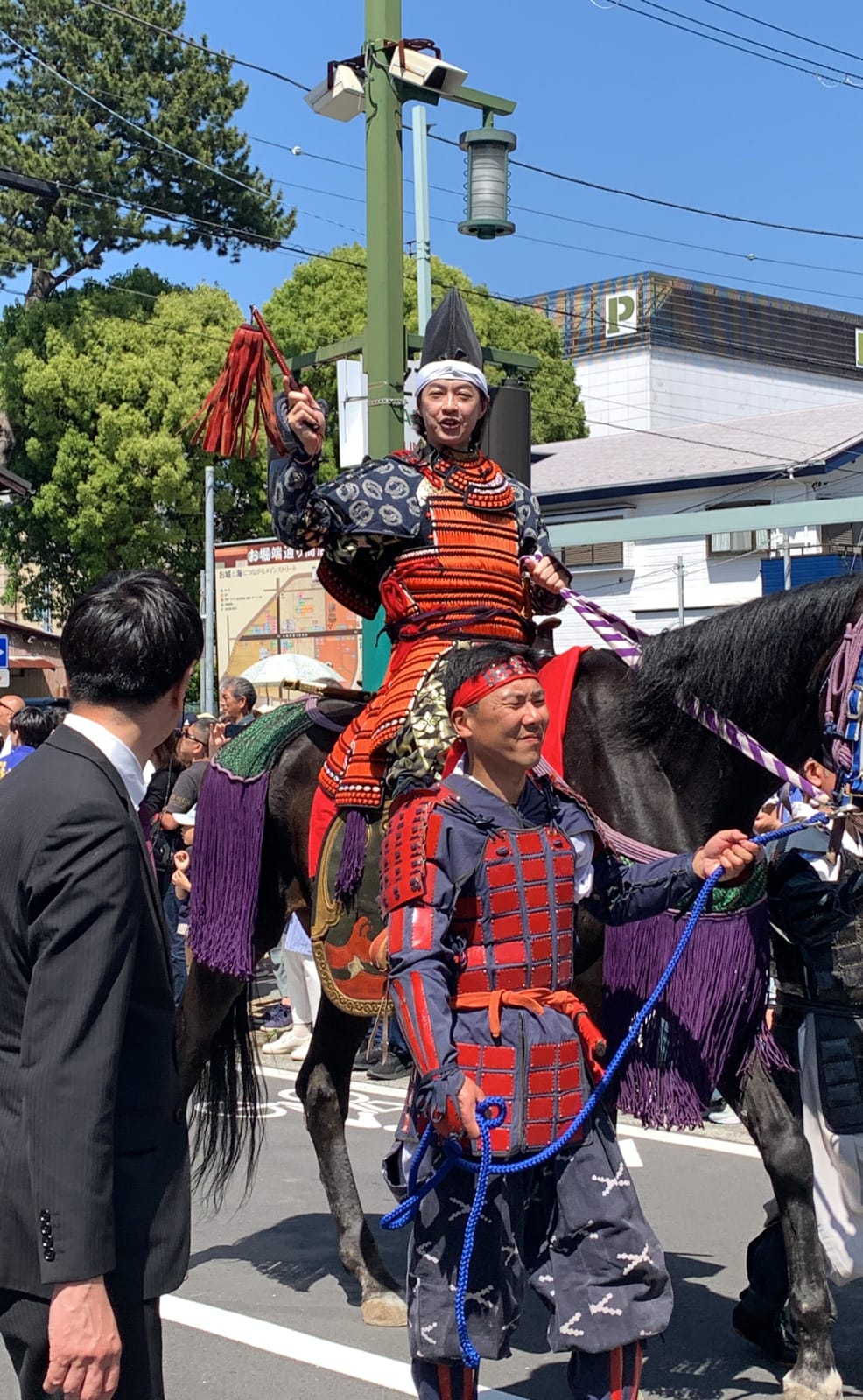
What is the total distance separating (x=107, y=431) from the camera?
28.4m

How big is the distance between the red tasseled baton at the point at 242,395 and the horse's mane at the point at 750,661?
1324 millimetres

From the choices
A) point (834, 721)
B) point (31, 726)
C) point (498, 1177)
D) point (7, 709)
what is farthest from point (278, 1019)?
point (498, 1177)

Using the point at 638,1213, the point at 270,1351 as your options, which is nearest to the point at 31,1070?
the point at 638,1213

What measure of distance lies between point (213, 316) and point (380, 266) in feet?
73.7

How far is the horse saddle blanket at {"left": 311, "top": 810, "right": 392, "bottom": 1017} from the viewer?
15.0 ft

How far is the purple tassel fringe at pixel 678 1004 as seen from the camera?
→ 3699 mm

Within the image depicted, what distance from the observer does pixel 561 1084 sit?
304cm

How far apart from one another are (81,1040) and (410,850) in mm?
1056

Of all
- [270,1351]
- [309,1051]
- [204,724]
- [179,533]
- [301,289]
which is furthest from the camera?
[301,289]

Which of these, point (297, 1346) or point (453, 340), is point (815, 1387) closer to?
point (297, 1346)

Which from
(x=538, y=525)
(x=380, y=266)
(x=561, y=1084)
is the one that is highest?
(x=380, y=266)

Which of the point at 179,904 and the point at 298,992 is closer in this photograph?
the point at 298,992

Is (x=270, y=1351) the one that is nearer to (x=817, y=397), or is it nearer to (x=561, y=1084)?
(x=561, y=1084)

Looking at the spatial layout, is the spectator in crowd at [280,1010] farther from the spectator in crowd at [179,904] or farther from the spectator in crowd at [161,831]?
the spectator in crowd at [161,831]
